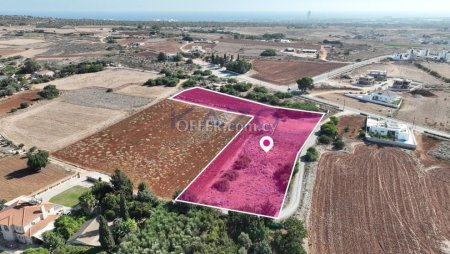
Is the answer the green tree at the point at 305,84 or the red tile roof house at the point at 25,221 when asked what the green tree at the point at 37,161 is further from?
the green tree at the point at 305,84

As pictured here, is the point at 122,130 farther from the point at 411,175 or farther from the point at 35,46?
the point at 35,46

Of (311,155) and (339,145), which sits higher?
(311,155)

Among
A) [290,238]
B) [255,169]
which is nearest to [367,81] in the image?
[255,169]

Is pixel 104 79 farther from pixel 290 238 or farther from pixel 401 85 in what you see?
pixel 401 85

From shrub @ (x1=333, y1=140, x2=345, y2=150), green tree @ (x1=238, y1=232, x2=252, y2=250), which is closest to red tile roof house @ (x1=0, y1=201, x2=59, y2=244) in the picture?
green tree @ (x1=238, y1=232, x2=252, y2=250)

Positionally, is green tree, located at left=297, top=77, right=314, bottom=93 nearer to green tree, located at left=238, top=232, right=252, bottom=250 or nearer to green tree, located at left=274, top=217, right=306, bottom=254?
green tree, located at left=274, top=217, right=306, bottom=254

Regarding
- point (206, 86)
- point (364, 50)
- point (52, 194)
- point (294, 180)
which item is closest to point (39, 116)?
point (52, 194)
